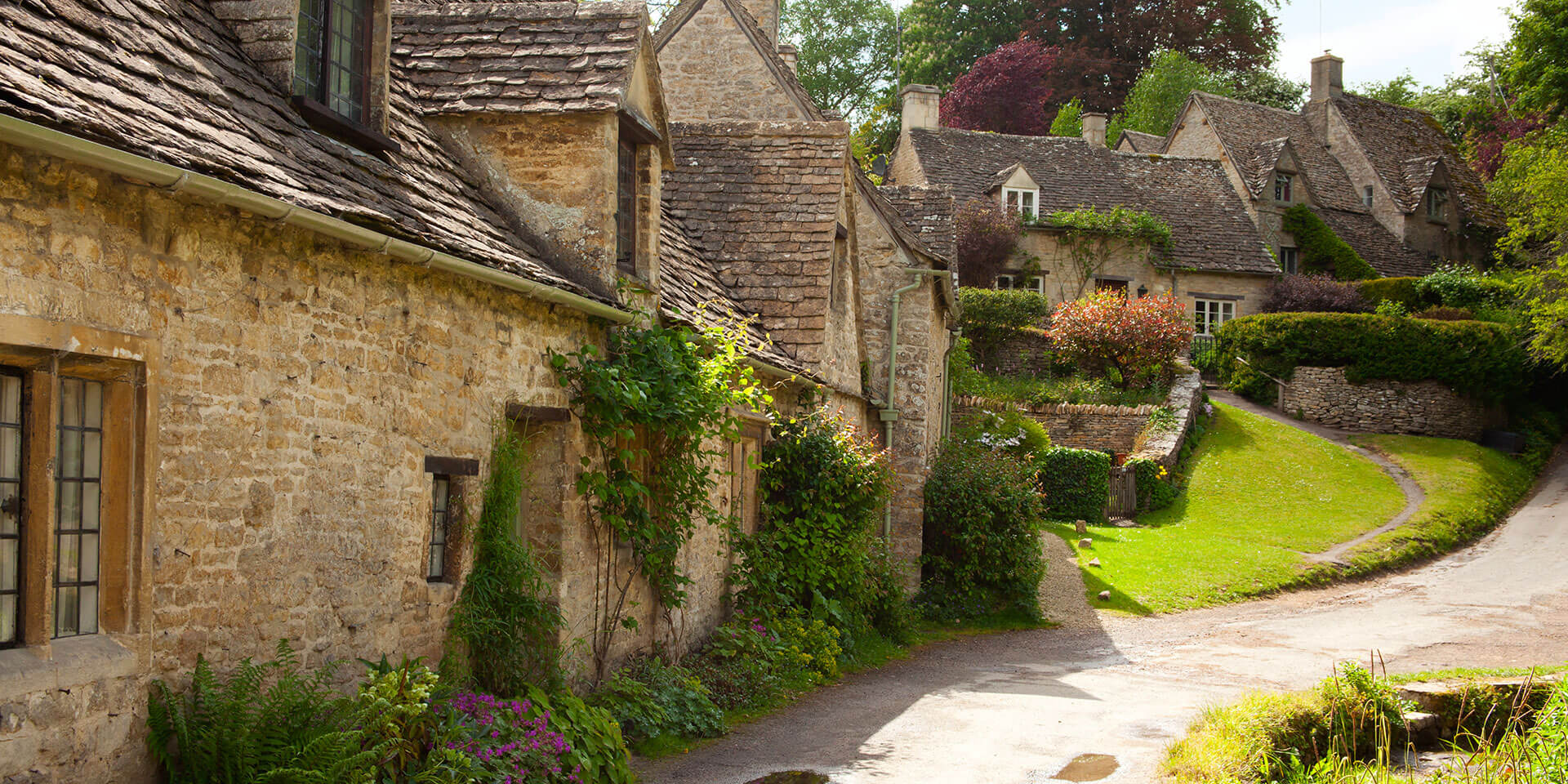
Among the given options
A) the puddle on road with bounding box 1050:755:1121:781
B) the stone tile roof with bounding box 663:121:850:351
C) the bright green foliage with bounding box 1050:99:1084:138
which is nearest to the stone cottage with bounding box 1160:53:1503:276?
the bright green foliage with bounding box 1050:99:1084:138

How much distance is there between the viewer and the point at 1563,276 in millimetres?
32375

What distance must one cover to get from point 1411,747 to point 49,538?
32.7ft

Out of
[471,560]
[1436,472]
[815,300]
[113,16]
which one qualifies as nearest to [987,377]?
[1436,472]

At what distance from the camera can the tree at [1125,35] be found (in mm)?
57500

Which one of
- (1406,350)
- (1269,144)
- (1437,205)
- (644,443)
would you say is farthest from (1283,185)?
(644,443)

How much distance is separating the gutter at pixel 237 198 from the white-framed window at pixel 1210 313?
36946mm

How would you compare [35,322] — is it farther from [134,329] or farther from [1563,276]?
[1563,276]

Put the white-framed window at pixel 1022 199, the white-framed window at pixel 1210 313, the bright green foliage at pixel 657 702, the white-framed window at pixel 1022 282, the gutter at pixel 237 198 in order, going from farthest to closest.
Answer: the white-framed window at pixel 1210 313 < the white-framed window at pixel 1022 199 < the white-framed window at pixel 1022 282 < the bright green foliage at pixel 657 702 < the gutter at pixel 237 198

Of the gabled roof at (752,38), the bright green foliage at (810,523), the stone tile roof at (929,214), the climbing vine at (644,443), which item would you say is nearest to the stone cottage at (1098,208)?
the stone tile roof at (929,214)

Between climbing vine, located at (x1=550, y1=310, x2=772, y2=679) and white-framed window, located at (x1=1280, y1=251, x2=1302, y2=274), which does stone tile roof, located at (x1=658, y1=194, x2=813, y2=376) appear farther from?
white-framed window, located at (x1=1280, y1=251, x2=1302, y2=274)

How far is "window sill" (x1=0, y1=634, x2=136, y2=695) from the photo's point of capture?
4957mm

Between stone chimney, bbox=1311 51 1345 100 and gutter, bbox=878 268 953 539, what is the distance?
123 ft

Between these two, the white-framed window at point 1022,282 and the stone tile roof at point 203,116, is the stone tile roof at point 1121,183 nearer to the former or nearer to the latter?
the white-framed window at point 1022,282

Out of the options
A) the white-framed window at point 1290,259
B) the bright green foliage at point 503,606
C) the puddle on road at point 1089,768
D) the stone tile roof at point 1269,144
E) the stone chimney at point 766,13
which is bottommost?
the puddle on road at point 1089,768
